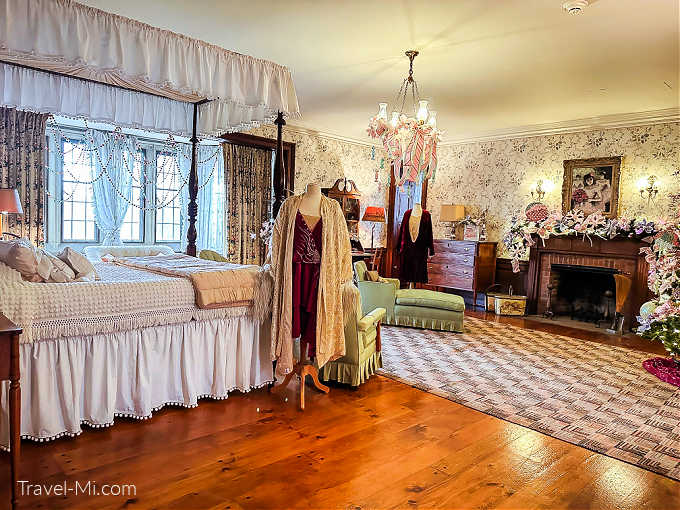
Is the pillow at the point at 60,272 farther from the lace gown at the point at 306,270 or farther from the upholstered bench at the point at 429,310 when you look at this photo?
the upholstered bench at the point at 429,310

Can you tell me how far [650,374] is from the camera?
460 centimetres

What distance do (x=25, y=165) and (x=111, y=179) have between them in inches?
49.4

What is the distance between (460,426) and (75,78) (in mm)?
4463

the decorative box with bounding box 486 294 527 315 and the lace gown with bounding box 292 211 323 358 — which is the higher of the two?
the lace gown with bounding box 292 211 323 358

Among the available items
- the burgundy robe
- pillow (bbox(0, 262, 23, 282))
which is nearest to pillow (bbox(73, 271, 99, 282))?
pillow (bbox(0, 262, 23, 282))

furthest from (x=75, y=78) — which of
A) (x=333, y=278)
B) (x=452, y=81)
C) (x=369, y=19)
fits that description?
(x=452, y=81)

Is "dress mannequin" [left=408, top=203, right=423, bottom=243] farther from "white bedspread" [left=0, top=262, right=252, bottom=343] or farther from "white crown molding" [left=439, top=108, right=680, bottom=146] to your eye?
"white bedspread" [left=0, top=262, right=252, bottom=343]

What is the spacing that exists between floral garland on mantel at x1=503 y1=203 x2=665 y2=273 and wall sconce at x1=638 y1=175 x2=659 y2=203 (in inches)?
17.3

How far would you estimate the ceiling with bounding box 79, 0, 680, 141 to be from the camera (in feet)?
12.1

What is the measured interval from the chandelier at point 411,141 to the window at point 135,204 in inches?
168

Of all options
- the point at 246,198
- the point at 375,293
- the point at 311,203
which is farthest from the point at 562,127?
the point at 311,203

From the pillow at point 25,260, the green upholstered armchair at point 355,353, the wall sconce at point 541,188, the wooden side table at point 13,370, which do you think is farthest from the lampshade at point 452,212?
the wooden side table at point 13,370

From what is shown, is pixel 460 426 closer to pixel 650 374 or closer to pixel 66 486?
pixel 66 486

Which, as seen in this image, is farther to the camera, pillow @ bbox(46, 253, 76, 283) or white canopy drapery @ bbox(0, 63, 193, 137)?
white canopy drapery @ bbox(0, 63, 193, 137)
